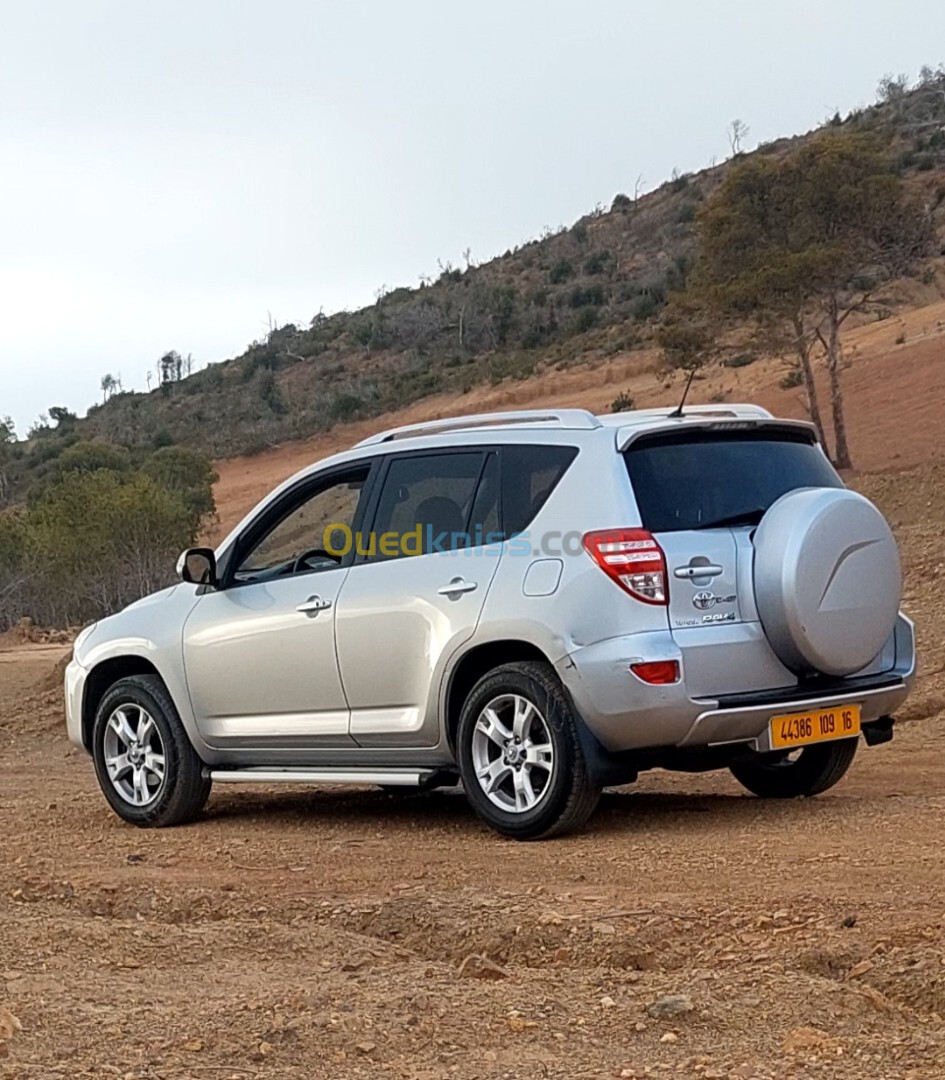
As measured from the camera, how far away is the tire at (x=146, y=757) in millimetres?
8492

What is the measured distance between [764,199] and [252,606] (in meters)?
24.4

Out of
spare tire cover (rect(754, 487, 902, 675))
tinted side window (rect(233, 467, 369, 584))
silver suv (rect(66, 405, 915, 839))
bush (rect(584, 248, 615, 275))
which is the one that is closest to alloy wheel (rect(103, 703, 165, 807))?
silver suv (rect(66, 405, 915, 839))

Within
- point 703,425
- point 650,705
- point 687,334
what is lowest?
point 650,705

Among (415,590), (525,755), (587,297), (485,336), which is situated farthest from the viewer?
(485,336)

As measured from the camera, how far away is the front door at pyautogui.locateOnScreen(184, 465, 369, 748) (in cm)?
791

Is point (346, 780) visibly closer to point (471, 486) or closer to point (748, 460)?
point (471, 486)

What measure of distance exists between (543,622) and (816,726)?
1.29 m

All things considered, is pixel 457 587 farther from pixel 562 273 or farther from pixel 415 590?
pixel 562 273

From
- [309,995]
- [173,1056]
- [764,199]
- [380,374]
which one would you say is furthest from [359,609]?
[380,374]

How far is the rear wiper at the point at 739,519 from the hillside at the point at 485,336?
41450 millimetres

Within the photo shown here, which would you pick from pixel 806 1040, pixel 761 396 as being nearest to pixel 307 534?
pixel 806 1040

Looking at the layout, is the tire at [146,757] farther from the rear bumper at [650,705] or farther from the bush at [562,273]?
the bush at [562,273]

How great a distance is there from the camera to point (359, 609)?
7.69m

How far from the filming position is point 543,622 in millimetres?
6902
